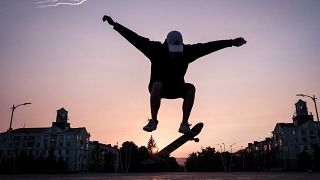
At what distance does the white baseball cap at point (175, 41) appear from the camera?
5352 millimetres

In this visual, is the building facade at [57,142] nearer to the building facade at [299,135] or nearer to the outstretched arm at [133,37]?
the building facade at [299,135]

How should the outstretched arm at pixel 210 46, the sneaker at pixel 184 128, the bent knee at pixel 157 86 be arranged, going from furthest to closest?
the sneaker at pixel 184 128
the outstretched arm at pixel 210 46
the bent knee at pixel 157 86

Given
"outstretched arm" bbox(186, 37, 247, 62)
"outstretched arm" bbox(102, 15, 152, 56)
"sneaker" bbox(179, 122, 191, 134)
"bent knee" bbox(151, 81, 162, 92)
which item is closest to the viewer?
"bent knee" bbox(151, 81, 162, 92)

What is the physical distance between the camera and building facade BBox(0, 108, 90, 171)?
355ft

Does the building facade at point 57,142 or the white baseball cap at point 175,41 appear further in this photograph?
the building facade at point 57,142

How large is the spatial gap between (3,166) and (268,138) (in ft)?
339

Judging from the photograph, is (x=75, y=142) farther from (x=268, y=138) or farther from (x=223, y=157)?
(x=268, y=138)

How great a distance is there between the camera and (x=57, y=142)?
4301 inches

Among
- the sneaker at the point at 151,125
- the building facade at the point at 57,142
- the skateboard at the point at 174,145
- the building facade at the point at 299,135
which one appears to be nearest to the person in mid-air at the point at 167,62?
the sneaker at the point at 151,125

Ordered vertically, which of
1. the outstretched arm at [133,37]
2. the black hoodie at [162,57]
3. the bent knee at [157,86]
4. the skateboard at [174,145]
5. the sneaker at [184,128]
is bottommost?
the skateboard at [174,145]

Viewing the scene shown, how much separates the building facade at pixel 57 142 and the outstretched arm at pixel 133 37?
352 ft

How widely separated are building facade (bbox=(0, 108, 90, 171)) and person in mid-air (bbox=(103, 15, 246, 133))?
107m

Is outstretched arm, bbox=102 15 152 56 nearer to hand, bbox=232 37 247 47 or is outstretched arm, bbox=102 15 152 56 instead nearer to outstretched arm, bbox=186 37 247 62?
outstretched arm, bbox=186 37 247 62

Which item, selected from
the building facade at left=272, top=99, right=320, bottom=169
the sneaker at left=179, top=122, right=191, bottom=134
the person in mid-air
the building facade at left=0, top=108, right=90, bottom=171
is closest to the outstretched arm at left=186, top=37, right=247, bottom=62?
the person in mid-air
